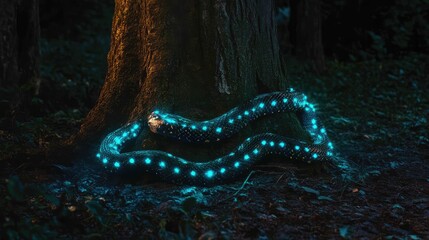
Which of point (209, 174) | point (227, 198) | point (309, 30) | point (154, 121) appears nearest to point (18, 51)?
point (154, 121)

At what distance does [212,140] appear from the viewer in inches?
206

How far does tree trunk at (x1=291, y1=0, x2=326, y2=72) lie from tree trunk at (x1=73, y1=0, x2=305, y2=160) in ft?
25.5

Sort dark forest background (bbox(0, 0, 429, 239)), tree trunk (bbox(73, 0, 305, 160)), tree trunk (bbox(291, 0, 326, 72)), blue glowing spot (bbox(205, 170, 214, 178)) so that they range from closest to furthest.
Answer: dark forest background (bbox(0, 0, 429, 239)), blue glowing spot (bbox(205, 170, 214, 178)), tree trunk (bbox(73, 0, 305, 160)), tree trunk (bbox(291, 0, 326, 72))

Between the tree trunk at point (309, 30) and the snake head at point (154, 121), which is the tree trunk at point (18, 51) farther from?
the tree trunk at point (309, 30)

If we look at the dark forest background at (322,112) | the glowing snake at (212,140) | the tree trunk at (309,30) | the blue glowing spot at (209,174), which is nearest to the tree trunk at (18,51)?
the dark forest background at (322,112)

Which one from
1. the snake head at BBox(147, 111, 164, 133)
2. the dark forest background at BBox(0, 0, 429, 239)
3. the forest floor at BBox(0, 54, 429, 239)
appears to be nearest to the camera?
the forest floor at BBox(0, 54, 429, 239)

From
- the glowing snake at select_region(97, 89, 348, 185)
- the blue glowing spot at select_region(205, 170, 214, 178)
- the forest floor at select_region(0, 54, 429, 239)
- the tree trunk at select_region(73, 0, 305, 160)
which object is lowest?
the forest floor at select_region(0, 54, 429, 239)

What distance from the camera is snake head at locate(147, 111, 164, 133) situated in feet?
17.1

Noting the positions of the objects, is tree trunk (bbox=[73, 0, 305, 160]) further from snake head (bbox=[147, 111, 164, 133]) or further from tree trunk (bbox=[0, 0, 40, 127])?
tree trunk (bbox=[0, 0, 40, 127])

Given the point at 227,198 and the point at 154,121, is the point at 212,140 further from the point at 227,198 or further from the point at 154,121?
the point at 227,198

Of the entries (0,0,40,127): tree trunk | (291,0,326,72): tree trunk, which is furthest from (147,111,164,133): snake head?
(291,0,326,72): tree trunk

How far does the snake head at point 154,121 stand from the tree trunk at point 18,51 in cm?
258

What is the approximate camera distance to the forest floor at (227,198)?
3.81 meters

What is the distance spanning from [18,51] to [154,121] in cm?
361
